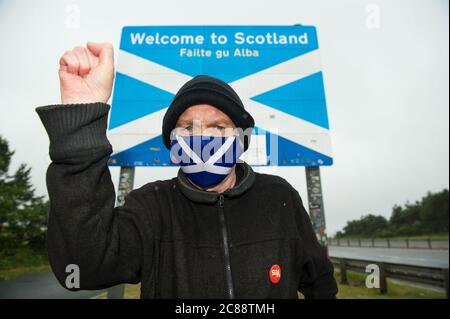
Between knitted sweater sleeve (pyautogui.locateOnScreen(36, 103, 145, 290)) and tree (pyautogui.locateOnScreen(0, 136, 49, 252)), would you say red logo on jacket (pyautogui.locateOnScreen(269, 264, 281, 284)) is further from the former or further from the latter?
tree (pyautogui.locateOnScreen(0, 136, 49, 252))

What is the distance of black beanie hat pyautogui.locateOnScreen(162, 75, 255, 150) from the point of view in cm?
142

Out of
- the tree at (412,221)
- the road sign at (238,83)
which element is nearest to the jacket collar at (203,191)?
the road sign at (238,83)

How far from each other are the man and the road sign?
1058 mm

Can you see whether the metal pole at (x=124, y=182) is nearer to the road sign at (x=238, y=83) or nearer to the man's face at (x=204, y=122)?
the road sign at (x=238, y=83)

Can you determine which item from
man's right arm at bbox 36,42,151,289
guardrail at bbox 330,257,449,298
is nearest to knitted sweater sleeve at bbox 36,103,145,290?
man's right arm at bbox 36,42,151,289

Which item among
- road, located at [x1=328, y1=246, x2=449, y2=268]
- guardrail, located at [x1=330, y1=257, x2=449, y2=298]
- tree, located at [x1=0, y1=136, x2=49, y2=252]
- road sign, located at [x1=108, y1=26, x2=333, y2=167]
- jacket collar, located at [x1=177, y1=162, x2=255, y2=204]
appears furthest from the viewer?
tree, located at [x1=0, y1=136, x2=49, y2=252]

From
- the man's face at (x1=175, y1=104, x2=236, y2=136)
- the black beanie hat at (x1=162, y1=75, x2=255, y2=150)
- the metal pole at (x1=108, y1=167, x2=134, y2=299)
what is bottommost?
the metal pole at (x1=108, y1=167, x2=134, y2=299)

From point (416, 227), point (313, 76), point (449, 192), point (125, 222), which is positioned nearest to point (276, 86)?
point (313, 76)

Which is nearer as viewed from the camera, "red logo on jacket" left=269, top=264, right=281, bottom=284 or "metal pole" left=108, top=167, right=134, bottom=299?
"red logo on jacket" left=269, top=264, right=281, bottom=284

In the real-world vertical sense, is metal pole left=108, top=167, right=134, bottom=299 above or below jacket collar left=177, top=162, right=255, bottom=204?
above

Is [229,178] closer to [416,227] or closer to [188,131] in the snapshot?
[188,131]

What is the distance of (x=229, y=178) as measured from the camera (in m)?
1.55

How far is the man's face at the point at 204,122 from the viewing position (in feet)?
4.70

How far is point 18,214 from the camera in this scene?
22844 millimetres
